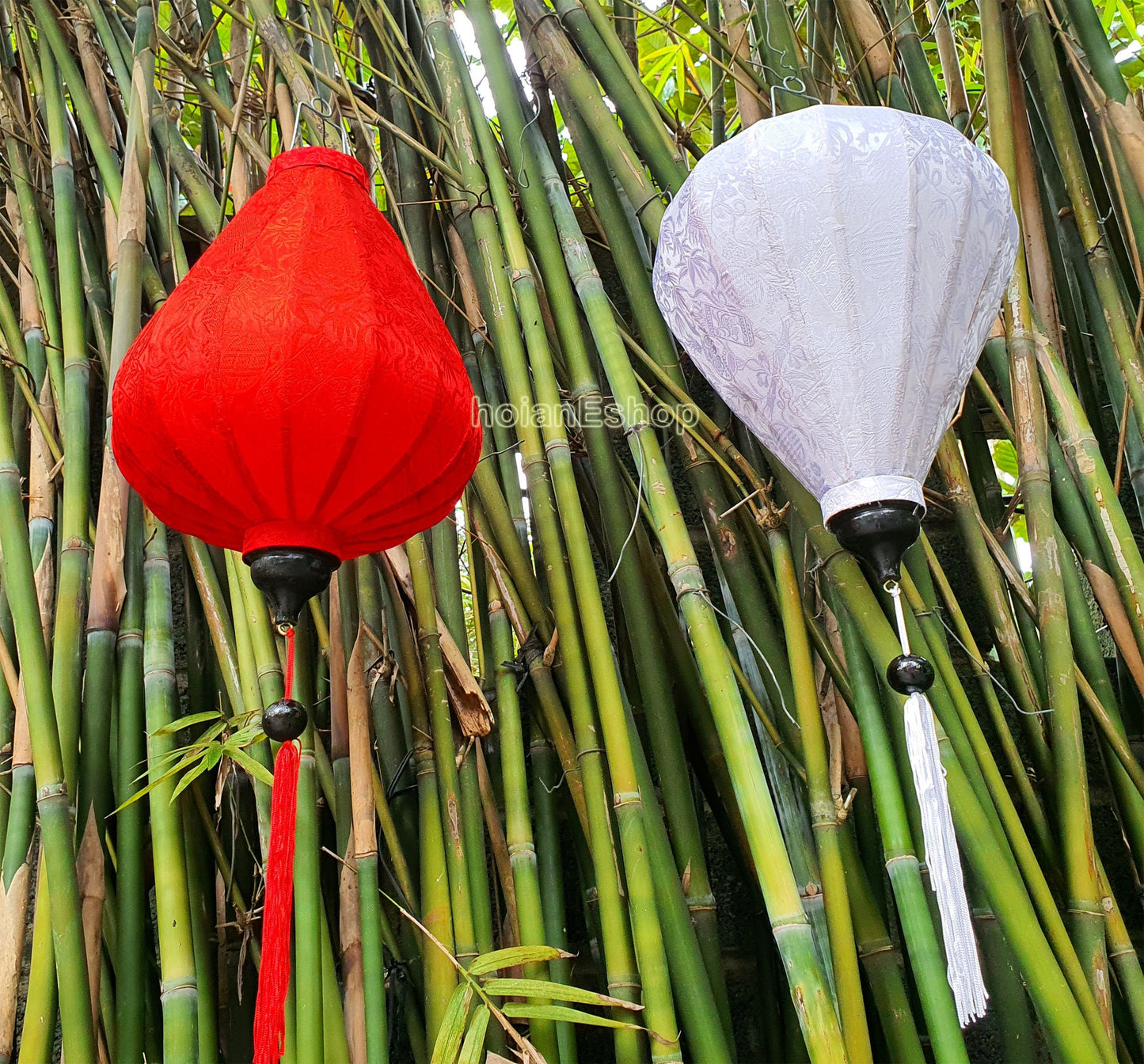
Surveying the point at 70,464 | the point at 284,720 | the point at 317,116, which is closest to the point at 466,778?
the point at 284,720

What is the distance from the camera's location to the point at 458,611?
1.05 metres

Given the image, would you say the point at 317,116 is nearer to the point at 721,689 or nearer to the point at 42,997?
the point at 721,689

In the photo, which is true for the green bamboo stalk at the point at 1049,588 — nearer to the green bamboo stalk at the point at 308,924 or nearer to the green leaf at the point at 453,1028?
the green leaf at the point at 453,1028

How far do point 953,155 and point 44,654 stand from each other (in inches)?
32.7

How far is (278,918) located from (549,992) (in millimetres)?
197

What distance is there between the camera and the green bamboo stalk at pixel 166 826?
82cm

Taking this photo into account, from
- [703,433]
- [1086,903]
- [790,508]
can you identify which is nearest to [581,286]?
[703,433]

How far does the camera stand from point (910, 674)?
69cm

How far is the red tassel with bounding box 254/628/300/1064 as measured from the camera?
0.72 m

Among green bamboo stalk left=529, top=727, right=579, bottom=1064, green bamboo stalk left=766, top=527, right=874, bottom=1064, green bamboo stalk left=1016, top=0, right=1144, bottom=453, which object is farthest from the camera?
green bamboo stalk left=1016, top=0, right=1144, bottom=453

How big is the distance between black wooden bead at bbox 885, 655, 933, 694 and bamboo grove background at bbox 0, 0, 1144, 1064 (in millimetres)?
136

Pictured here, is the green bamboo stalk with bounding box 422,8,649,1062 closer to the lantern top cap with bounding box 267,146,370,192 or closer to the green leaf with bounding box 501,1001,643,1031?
the green leaf with bounding box 501,1001,643,1031

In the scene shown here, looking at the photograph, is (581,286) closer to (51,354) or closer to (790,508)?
(790,508)
